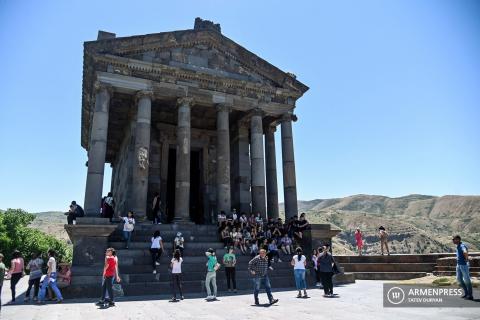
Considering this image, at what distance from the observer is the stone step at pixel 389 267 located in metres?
16.6

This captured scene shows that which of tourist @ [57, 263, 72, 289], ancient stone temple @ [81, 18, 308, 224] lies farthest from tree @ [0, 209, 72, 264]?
tourist @ [57, 263, 72, 289]

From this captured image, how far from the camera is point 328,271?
10.4m

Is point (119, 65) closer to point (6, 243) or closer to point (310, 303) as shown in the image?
point (310, 303)

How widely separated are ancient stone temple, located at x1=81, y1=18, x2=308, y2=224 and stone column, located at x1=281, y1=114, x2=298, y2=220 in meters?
0.06

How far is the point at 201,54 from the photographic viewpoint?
19203mm

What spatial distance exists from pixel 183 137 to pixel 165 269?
7.34 m

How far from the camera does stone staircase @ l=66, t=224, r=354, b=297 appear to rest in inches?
430

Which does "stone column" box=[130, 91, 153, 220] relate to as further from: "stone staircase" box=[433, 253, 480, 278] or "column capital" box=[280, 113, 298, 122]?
"stone staircase" box=[433, 253, 480, 278]

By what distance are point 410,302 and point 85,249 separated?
10360 millimetres

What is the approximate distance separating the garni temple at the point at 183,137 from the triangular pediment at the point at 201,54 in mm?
54

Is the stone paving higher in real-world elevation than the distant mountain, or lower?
lower

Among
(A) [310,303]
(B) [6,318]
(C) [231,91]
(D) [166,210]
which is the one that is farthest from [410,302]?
(D) [166,210]

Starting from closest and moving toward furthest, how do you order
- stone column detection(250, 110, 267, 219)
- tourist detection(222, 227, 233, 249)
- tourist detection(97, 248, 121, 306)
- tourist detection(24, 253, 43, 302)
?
1. tourist detection(97, 248, 121, 306)
2. tourist detection(24, 253, 43, 302)
3. tourist detection(222, 227, 233, 249)
4. stone column detection(250, 110, 267, 219)

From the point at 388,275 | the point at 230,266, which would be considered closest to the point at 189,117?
the point at 230,266
